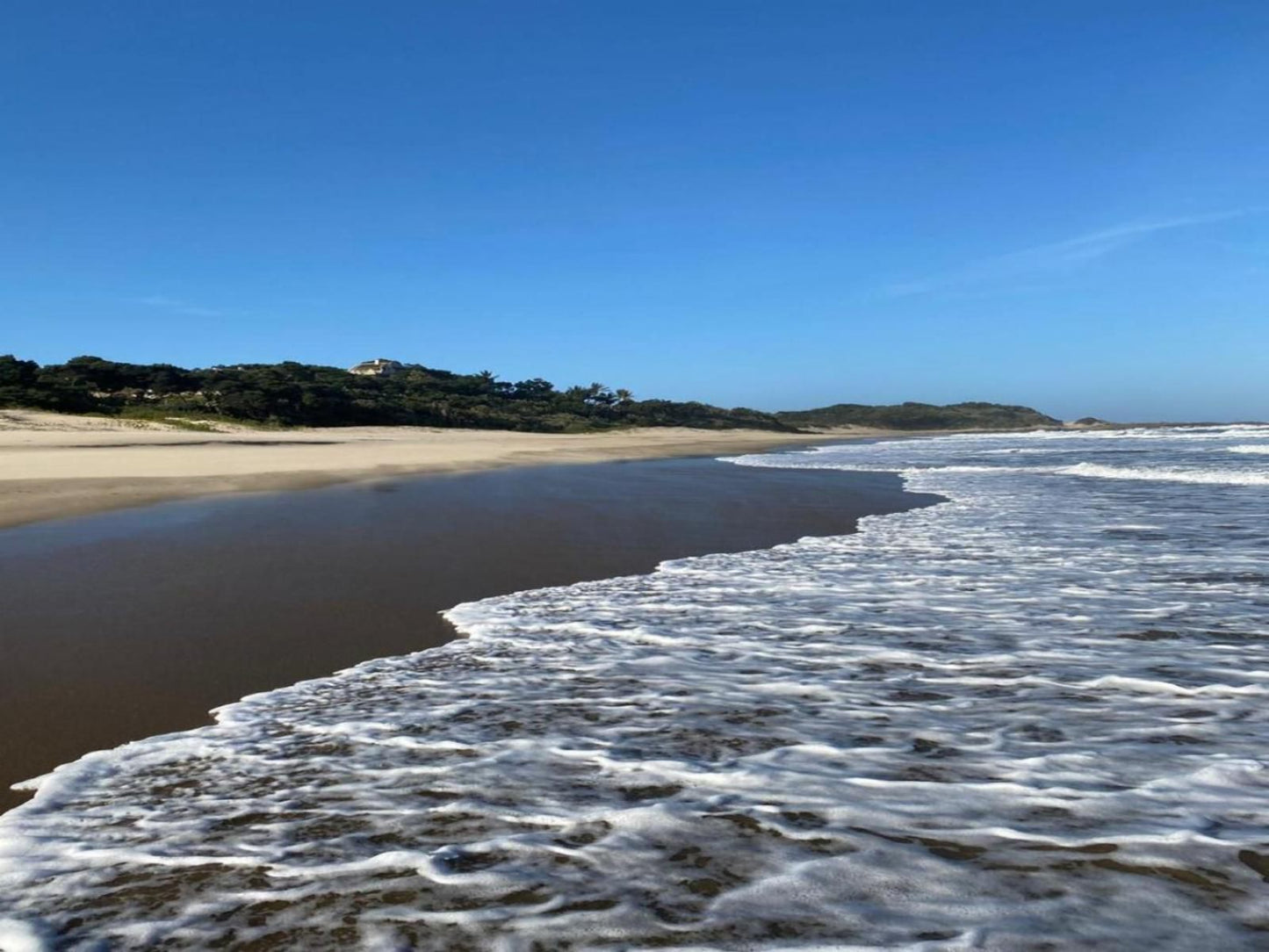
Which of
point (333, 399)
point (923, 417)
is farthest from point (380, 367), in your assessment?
point (923, 417)

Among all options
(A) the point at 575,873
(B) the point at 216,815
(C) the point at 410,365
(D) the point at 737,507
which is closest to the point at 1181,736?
(A) the point at 575,873

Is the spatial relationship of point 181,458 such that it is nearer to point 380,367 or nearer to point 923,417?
point 380,367

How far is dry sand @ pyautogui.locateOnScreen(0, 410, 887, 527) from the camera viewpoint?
12336mm

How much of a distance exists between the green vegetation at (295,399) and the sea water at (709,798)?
33498 mm

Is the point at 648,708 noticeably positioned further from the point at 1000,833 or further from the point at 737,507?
the point at 737,507

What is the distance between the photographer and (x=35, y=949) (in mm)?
2082

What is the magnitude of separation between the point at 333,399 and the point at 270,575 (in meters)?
40.0

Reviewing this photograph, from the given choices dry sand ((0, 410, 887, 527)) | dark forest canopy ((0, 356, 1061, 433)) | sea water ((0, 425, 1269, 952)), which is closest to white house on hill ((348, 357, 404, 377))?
dark forest canopy ((0, 356, 1061, 433))

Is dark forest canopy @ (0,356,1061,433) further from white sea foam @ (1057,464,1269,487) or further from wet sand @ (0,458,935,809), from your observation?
white sea foam @ (1057,464,1269,487)

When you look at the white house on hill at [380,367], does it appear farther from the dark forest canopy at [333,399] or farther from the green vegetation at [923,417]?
the green vegetation at [923,417]

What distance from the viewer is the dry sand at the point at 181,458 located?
1234 cm

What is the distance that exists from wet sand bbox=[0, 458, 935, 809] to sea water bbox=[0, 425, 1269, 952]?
0.43m

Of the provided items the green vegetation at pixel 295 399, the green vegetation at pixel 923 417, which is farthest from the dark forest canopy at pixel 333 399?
the green vegetation at pixel 923 417

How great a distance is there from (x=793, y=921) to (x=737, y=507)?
34.2 feet
